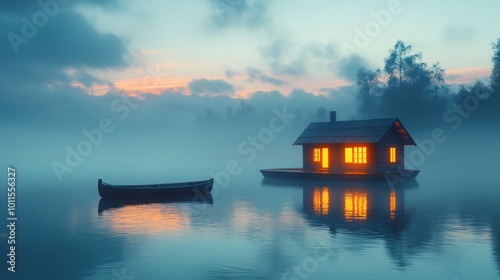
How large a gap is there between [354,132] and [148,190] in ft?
74.8

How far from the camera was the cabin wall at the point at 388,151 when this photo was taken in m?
47.5

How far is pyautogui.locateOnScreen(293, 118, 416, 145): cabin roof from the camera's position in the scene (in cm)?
4744

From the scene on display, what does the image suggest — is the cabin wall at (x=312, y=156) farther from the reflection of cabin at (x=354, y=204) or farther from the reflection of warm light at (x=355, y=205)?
the reflection of warm light at (x=355, y=205)

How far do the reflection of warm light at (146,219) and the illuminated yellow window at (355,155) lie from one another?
23.5 meters

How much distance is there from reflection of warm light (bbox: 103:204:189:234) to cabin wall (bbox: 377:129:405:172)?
23866 millimetres

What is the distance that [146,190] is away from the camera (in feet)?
116

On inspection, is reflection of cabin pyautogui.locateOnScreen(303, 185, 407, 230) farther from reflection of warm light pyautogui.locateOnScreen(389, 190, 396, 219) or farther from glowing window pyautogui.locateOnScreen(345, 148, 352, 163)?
glowing window pyautogui.locateOnScreen(345, 148, 352, 163)

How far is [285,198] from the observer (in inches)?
1375

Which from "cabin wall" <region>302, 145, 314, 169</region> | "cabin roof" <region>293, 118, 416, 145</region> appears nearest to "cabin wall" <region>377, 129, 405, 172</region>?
"cabin roof" <region>293, 118, 416, 145</region>

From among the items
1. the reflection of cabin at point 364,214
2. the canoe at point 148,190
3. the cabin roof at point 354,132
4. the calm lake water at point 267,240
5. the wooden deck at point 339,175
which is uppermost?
the cabin roof at point 354,132

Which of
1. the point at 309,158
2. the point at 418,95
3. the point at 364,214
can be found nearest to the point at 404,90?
the point at 418,95

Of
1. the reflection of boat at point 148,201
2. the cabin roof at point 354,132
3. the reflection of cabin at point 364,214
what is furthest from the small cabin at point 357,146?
the reflection of boat at point 148,201

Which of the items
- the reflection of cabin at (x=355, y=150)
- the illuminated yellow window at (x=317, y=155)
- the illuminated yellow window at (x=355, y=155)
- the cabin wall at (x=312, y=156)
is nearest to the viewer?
the reflection of cabin at (x=355, y=150)

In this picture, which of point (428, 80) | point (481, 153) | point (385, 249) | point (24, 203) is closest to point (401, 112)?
point (428, 80)
